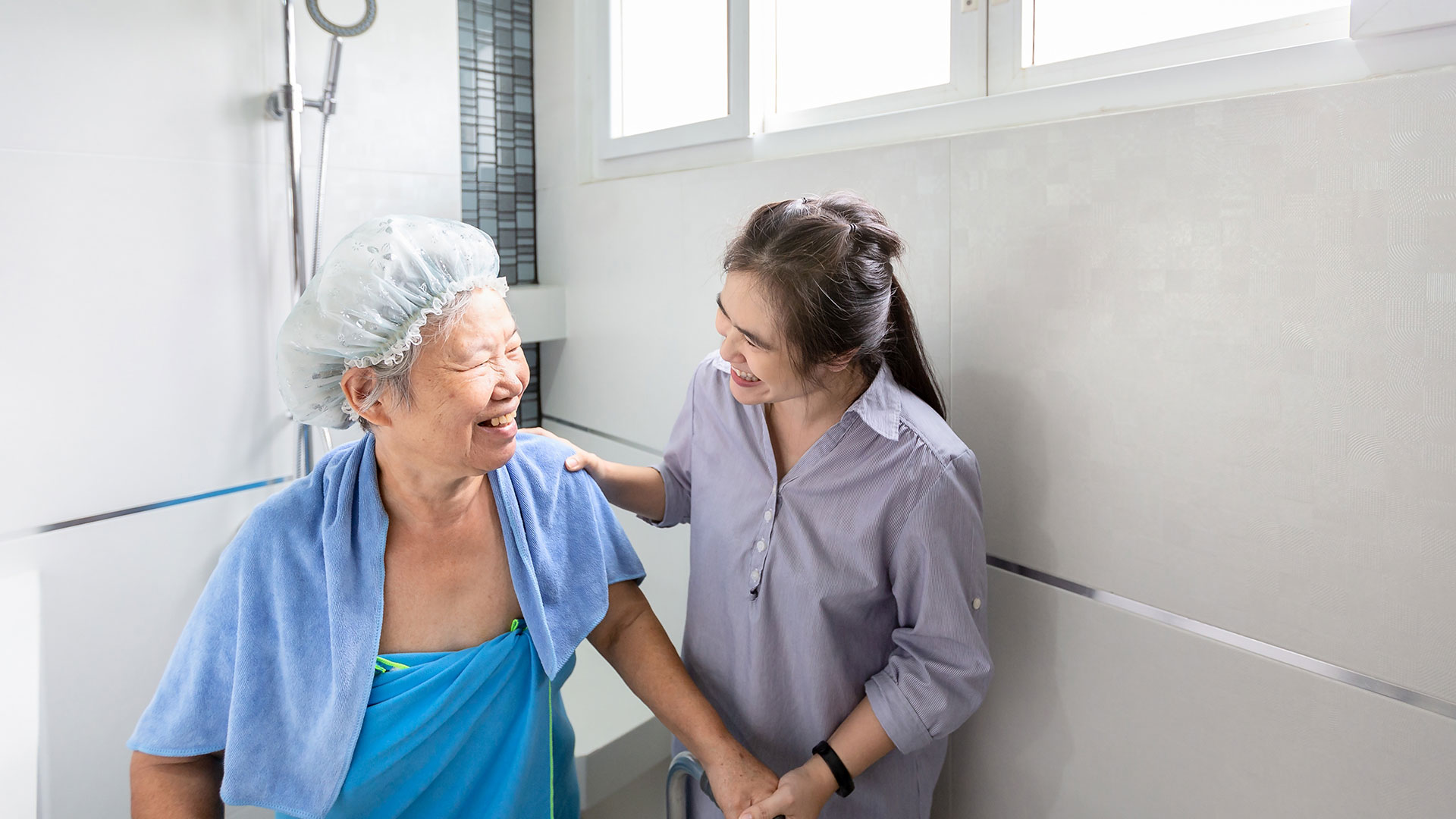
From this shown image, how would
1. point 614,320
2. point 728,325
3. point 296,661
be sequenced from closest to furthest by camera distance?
point 296,661 → point 728,325 → point 614,320

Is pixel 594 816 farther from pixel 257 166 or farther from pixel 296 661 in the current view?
pixel 257 166

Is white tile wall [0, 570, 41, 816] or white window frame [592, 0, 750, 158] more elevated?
white window frame [592, 0, 750, 158]

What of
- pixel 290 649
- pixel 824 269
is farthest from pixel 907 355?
pixel 290 649

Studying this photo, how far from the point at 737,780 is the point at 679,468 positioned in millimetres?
486

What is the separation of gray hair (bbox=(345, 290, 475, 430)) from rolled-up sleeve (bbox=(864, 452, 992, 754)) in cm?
62

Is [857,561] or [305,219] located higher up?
[305,219]

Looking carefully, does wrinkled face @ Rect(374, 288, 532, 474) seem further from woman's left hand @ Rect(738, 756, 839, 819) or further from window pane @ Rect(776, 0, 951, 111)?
window pane @ Rect(776, 0, 951, 111)

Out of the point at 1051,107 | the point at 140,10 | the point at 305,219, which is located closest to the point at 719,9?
the point at 1051,107

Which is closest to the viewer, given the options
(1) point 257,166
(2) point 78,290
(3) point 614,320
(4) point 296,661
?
(4) point 296,661

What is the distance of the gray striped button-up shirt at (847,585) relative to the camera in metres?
1.05

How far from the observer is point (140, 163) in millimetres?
1591

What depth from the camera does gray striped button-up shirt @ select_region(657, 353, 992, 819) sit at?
3.45ft

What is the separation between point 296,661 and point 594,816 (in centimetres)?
105

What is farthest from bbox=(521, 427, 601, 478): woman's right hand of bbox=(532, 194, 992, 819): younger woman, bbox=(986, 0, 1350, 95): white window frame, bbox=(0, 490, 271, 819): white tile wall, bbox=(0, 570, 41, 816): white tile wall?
bbox=(0, 490, 271, 819): white tile wall
